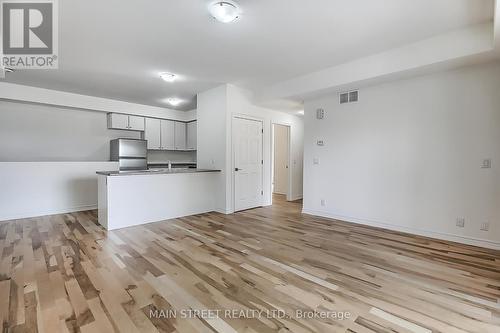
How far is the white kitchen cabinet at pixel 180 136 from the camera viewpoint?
7.38m

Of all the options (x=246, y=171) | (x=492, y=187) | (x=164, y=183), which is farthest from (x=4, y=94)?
(x=492, y=187)

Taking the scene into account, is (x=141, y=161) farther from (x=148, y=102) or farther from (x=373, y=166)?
(x=373, y=166)

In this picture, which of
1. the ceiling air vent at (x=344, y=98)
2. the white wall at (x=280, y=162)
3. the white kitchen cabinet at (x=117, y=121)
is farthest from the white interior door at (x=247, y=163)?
the white kitchen cabinet at (x=117, y=121)

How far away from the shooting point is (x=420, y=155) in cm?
370

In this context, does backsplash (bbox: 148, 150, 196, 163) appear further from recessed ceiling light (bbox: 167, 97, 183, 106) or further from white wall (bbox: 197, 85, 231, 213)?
white wall (bbox: 197, 85, 231, 213)

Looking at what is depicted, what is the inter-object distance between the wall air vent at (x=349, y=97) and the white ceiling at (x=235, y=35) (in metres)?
0.80

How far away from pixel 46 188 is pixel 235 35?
489cm

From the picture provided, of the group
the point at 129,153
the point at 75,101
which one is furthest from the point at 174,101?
the point at 75,101

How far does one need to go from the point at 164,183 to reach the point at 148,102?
9.73 ft

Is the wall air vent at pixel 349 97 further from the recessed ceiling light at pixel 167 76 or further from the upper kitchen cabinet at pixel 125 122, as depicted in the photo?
the upper kitchen cabinet at pixel 125 122

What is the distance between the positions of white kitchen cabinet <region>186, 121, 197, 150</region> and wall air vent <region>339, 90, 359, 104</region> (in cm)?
442

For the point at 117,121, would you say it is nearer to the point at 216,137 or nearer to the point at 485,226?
the point at 216,137

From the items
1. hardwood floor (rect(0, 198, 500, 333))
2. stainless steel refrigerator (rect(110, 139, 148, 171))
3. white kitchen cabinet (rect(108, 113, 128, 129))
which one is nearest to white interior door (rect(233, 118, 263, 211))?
hardwood floor (rect(0, 198, 500, 333))

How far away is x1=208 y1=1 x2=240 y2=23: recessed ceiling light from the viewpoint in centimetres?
233
